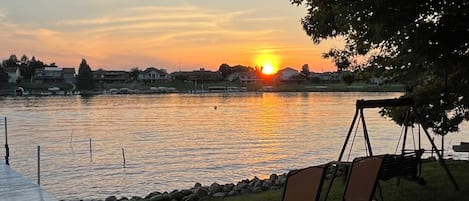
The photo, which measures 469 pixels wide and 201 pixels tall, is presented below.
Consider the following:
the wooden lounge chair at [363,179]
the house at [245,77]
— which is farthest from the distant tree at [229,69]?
the wooden lounge chair at [363,179]

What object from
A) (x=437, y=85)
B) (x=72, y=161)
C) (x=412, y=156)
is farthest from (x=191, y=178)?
(x=412, y=156)

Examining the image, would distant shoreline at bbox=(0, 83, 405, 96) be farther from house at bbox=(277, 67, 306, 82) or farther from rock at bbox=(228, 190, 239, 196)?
rock at bbox=(228, 190, 239, 196)

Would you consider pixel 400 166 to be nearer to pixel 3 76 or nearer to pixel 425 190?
pixel 425 190

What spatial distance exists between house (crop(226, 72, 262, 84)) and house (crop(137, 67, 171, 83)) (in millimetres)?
19303

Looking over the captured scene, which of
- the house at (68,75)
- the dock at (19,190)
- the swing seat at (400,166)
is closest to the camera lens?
the swing seat at (400,166)

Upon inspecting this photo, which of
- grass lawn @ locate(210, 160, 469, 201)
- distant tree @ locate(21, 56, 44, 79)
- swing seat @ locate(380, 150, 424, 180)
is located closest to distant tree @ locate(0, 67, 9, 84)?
distant tree @ locate(21, 56, 44, 79)

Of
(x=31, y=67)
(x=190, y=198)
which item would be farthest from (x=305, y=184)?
(x=31, y=67)

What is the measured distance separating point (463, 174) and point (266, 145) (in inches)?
890

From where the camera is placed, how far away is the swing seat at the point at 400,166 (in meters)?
8.84

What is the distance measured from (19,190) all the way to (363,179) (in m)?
6.83

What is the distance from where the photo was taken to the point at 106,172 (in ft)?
82.6

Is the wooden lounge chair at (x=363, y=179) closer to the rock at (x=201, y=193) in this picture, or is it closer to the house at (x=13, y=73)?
the rock at (x=201, y=193)

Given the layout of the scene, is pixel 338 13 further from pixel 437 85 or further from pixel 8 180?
pixel 8 180

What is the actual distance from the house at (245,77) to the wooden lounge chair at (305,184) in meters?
170
